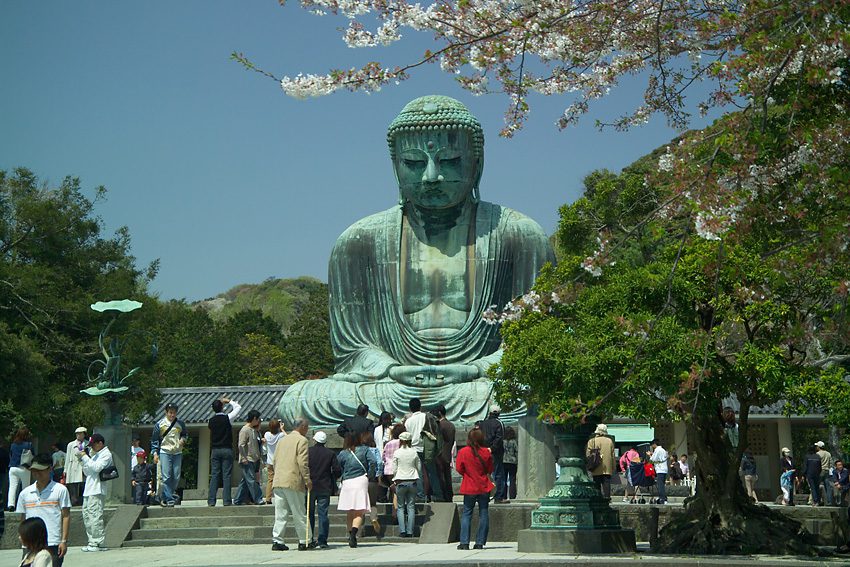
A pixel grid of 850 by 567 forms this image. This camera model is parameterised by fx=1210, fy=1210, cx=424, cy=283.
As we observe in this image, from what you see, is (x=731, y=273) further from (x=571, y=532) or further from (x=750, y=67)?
(x=571, y=532)

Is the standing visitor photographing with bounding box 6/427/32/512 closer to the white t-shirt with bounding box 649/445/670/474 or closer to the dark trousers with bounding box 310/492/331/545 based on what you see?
the dark trousers with bounding box 310/492/331/545

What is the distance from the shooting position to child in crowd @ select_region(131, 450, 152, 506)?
18.5 metres

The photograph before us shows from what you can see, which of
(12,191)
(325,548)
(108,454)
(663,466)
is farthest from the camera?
(12,191)

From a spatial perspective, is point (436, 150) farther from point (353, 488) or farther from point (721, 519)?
point (721, 519)

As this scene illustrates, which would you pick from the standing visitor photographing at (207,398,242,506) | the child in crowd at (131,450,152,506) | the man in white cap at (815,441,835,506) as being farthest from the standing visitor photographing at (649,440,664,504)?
the child in crowd at (131,450,152,506)

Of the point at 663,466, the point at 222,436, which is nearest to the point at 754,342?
the point at 222,436

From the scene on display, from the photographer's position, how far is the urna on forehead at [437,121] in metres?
20.0

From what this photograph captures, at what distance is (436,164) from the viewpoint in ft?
65.6

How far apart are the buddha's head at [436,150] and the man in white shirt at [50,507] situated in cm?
1100

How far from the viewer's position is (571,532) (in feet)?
38.9

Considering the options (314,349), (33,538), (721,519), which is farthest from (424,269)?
(314,349)

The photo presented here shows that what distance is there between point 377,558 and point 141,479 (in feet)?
29.4

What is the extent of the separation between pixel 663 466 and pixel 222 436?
7.89 metres

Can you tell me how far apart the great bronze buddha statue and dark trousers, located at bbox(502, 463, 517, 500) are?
2740mm
